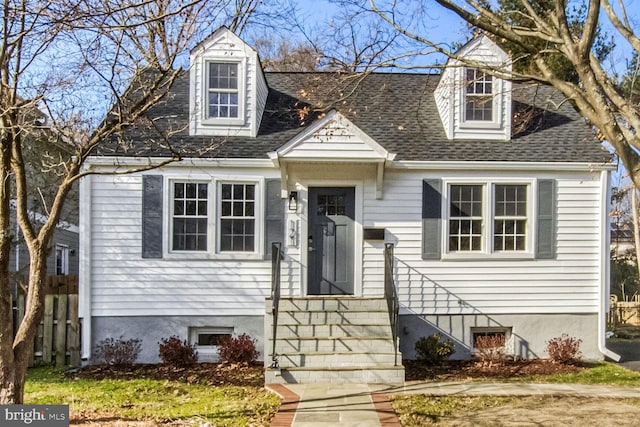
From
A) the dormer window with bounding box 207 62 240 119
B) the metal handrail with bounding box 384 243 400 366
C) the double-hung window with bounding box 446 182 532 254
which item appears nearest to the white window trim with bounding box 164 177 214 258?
the dormer window with bounding box 207 62 240 119

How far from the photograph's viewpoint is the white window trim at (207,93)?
33.0 feet

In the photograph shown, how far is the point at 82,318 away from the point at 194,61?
518cm

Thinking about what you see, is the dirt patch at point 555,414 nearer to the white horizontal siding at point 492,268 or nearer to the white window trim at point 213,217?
the white horizontal siding at point 492,268

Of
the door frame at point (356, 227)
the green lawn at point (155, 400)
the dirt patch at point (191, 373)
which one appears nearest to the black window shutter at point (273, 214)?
the door frame at point (356, 227)

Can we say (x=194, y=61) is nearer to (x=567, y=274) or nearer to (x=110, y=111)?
(x=110, y=111)

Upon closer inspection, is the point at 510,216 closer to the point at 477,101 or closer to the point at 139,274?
the point at 477,101

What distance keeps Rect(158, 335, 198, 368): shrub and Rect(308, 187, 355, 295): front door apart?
2438mm

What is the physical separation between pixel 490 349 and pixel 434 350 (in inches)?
40.1

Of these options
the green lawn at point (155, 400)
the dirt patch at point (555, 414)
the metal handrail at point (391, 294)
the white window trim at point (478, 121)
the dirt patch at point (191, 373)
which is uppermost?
the white window trim at point (478, 121)

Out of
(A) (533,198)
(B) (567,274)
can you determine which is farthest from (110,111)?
(B) (567,274)

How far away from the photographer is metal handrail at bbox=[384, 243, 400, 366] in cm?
836

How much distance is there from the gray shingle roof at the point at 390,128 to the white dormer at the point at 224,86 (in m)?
0.25

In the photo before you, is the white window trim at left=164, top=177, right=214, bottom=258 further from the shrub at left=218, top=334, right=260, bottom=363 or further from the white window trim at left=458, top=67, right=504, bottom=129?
the white window trim at left=458, top=67, right=504, bottom=129

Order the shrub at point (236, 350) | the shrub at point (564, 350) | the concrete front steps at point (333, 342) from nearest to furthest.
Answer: the concrete front steps at point (333, 342) < the shrub at point (236, 350) < the shrub at point (564, 350)
